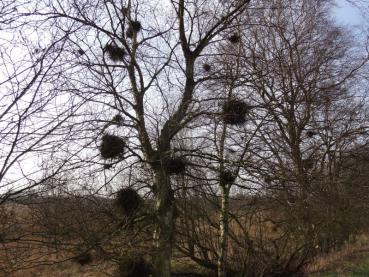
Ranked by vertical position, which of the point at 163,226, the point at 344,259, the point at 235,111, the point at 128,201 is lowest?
the point at 344,259

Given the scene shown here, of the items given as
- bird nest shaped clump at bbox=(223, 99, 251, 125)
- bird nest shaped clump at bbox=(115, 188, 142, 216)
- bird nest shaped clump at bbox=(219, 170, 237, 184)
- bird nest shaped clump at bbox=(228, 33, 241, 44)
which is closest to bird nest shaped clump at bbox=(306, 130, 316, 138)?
bird nest shaped clump at bbox=(228, 33, 241, 44)

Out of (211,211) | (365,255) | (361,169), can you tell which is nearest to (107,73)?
(211,211)

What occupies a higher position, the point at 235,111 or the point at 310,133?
the point at 310,133

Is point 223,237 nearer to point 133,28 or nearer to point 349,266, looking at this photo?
point 349,266

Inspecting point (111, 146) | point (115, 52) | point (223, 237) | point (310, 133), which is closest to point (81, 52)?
point (115, 52)

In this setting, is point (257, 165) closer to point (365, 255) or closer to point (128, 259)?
point (128, 259)

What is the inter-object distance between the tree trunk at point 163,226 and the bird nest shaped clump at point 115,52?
74.7 inches

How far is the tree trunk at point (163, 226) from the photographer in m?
7.38

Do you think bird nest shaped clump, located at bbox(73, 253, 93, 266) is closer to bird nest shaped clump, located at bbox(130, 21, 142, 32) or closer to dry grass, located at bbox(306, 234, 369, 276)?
bird nest shaped clump, located at bbox(130, 21, 142, 32)

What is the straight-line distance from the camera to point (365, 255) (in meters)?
13.2

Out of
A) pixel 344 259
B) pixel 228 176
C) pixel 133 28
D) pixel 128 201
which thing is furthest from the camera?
pixel 344 259

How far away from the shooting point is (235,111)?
704cm

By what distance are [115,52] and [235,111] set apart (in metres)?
2.11

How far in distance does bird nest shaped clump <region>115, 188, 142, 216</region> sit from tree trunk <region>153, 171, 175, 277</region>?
336 mm
